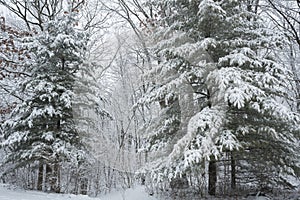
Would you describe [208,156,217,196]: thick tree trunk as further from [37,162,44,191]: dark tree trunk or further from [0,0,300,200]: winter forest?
[37,162,44,191]: dark tree trunk

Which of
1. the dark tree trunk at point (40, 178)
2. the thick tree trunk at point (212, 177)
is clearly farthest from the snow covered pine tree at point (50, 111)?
the thick tree trunk at point (212, 177)

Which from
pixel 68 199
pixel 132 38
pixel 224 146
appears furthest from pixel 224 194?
pixel 132 38

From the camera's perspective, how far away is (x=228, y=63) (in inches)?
241

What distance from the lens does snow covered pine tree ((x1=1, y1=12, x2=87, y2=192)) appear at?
714 centimetres

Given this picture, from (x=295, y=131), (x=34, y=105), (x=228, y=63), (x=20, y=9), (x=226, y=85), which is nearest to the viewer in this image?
(x=226, y=85)

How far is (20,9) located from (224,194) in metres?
10.3

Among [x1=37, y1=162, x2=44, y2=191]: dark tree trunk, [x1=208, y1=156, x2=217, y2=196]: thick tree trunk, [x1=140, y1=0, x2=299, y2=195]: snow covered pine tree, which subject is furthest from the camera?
[x1=37, y1=162, x2=44, y2=191]: dark tree trunk

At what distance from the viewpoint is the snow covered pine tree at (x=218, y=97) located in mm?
5176

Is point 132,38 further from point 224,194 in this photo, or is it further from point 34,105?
point 224,194

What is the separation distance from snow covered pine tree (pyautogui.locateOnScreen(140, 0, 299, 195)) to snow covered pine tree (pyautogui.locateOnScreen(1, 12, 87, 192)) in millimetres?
2294

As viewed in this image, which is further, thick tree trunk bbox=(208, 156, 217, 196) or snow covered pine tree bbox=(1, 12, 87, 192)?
snow covered pine tree bbox=(1, 12, 87, 192)

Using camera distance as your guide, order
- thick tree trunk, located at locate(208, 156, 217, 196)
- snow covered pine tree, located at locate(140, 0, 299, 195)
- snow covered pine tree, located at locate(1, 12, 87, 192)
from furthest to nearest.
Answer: snow covered pine tree, located at locate(1, 12, 87, 192), thick tree trunk, located at locate(208, 156, 217, 196), snow covered pine tree, located at locate(140, 0, 299, 195)

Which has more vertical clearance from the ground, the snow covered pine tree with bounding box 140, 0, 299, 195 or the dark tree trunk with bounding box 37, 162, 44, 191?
the snow covered pine tree with bounding box 140, 0, 299, 195

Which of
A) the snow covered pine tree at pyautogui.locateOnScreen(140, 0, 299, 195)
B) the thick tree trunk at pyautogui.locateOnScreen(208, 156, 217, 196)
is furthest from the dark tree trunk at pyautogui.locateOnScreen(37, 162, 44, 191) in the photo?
the thick tree trunk at pyautogui.locateOnScreen(208, 156, 217, 196)
